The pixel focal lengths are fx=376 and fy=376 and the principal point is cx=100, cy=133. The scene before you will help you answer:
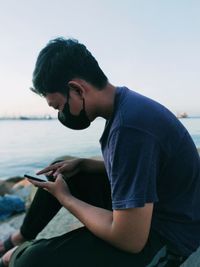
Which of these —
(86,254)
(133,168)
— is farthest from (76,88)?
(86,254)

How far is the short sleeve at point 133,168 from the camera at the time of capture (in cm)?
167

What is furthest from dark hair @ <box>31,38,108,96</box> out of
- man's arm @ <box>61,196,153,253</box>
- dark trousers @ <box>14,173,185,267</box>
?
dark trousers @ <box>14,173,185,267</box>

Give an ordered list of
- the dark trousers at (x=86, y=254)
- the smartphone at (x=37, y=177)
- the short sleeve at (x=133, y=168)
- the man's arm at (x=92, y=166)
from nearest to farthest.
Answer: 1. the short sleeve at (x=133, y=168)
2. the dark trousers at (x=86, y=254)
3. the smartphone at (x=37, y=177)
4. the man's arm at (x=92, y=166)

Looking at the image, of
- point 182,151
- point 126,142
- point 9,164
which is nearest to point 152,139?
point 126,142

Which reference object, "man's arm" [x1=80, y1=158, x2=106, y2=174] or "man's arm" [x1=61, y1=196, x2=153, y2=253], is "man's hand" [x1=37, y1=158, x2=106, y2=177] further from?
"man's arm" [x1=61, y1=196, x2=153, y2=253]

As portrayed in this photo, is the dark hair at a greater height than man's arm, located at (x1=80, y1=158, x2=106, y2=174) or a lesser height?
greater

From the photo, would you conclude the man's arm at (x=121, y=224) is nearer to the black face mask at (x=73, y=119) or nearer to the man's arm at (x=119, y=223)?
the man's arm at (x=119, y=223)

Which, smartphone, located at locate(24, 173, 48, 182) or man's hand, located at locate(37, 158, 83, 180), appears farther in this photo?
man's hand, located at locate(37, 158, 83, 180)

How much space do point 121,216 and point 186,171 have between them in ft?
1.39

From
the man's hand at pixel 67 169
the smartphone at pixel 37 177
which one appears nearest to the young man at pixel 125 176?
the smartphone at pixel 37 177

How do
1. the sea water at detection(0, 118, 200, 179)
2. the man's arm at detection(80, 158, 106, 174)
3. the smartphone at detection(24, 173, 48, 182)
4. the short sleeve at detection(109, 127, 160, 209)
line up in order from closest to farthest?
the short sleeve at detection(109, 127, 160, 209) → the smartphone at detection(24, 173, 48, 182) → the man's arm at detection(80, 158, 106, 174) → the sea water at detection(0, 118, 200, 179)

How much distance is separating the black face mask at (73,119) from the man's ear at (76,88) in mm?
96

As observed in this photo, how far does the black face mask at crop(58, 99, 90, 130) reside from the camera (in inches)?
80.8

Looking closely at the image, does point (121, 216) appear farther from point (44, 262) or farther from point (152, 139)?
point (44, 262)
